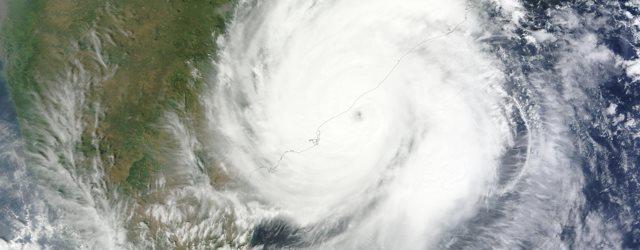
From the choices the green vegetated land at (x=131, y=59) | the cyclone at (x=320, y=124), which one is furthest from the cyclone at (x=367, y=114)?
the green vegetated land at (x=131, y=59)

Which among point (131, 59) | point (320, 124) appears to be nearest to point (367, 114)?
point (320, 124)

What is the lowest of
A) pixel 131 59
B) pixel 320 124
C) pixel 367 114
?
pixel 367 114

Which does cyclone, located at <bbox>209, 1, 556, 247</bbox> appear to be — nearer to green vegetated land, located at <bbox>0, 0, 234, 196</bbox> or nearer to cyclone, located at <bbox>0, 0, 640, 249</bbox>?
cyclone, located at <bbox>0, 0, 640, 249</bbox>

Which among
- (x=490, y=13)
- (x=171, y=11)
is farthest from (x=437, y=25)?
(x=171, y=11)

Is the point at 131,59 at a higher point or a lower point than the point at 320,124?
higher

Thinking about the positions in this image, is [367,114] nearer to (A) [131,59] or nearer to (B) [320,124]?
(B) [320,124]

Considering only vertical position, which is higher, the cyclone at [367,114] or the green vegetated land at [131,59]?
the green vegetated land at [131,59]

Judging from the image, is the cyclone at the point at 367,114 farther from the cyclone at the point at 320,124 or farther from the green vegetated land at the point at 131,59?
the green vegetated land at the point at 131,59

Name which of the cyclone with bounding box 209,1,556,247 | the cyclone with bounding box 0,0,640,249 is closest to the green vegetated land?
the cyclone with bounding box 0,0,640,249
